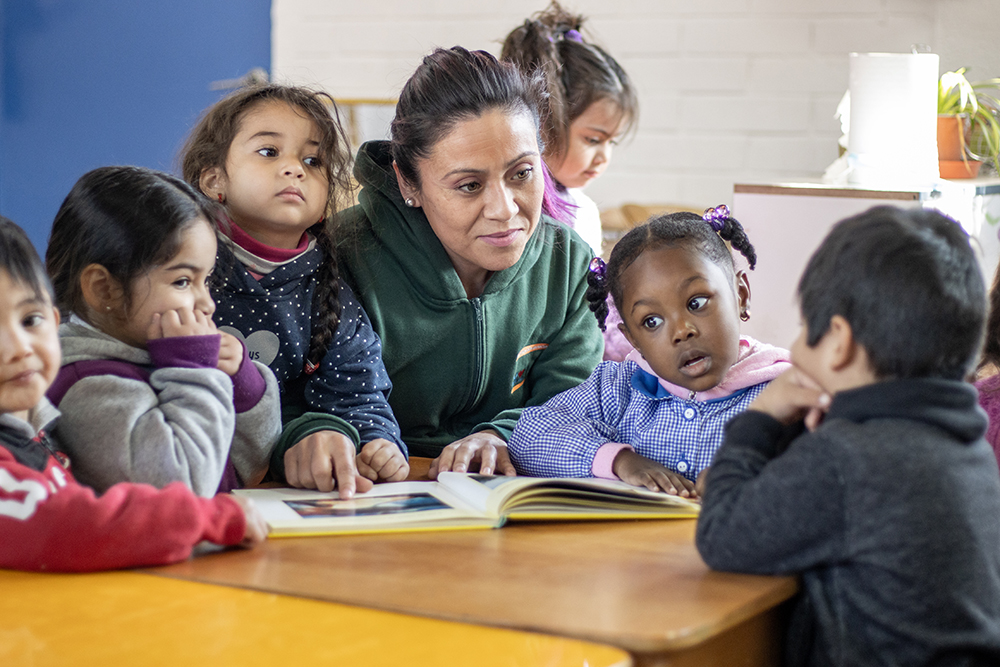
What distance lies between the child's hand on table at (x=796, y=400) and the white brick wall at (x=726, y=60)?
8.14 feet

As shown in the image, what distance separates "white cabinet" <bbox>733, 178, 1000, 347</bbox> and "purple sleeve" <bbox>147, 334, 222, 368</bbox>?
1.64 metres

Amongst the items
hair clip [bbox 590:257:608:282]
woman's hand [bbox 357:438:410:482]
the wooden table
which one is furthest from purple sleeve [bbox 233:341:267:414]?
hair clip [bbox 590:257:608:282]

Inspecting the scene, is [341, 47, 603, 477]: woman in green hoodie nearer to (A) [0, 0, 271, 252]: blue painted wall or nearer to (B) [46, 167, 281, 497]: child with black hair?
(B) [46, 167, 281, 497]: child with black hair

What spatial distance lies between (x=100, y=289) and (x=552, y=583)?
1.87 ft

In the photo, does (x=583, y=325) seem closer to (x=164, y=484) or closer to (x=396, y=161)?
(x=396, y=161)

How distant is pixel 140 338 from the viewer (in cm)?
110

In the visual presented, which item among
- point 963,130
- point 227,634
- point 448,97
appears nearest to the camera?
point 227,634

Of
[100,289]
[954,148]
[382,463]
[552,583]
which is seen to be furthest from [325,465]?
[954,148]

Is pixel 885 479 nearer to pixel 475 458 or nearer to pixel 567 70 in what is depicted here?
pixel 475 458

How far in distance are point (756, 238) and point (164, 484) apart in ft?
5.98

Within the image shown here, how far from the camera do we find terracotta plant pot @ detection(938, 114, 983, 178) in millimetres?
2699

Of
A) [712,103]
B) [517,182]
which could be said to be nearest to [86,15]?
[712,103]

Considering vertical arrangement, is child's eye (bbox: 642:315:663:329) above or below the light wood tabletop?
above

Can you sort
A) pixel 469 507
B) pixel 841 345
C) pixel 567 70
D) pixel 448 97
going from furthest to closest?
pixel 567 70 → pixel 448 97 → pixel 469 507 → pixel 841 345
